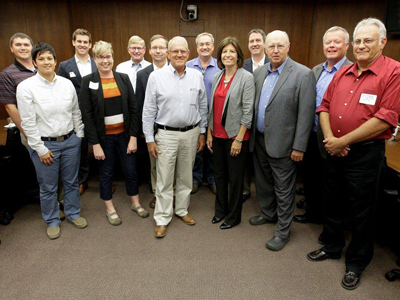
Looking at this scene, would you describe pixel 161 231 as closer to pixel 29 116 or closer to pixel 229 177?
pixel 229 177

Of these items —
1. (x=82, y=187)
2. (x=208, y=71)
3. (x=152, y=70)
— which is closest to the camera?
(x=152, y=70)

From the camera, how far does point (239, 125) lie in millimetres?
2488

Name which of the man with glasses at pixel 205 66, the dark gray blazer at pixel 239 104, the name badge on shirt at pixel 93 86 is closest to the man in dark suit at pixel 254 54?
the man with glasses at pixel 205 66

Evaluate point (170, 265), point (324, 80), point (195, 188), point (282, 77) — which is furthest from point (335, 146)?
point (195, 188)

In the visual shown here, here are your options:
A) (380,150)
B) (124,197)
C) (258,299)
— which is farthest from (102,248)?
(380,150)

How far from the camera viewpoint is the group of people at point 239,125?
1.92 m

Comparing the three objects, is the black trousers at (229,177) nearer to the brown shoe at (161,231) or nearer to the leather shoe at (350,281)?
the brown shoe at (161,231)

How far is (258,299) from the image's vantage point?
1956mm

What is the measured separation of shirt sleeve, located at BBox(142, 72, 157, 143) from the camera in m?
2.52

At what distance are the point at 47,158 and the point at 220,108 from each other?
1.62m

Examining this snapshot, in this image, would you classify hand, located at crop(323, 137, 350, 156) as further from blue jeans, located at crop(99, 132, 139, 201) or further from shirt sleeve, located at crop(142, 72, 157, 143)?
blue jeans, located at crop(99, 132, 139, 201)

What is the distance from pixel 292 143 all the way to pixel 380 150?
623mm

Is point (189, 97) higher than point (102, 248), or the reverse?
point (189, 97)

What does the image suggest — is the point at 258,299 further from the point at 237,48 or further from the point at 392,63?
the point at 237,48
